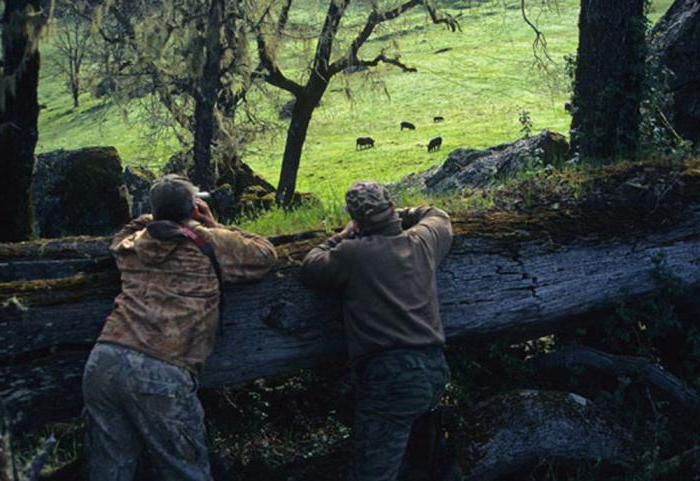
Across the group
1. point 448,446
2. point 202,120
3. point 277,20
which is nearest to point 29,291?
point 448,446

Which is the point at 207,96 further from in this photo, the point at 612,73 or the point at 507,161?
the point at 612,73

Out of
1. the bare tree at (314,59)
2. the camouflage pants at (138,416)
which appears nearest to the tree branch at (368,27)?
the bare tree at (314,59)

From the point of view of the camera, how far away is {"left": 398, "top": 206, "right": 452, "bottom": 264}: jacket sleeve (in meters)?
6.24

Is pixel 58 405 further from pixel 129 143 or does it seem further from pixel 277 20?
pixel 129 143

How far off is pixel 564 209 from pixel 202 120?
12.4m

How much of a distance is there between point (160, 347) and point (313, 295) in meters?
1.65

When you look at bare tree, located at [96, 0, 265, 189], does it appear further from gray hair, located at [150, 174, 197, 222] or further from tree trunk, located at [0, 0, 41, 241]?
gray hair, located at [150, 174, 197, 222]

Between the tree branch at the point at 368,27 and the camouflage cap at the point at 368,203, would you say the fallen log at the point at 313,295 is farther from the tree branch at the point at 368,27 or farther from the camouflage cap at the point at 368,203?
the tree branch at the point at 368,27

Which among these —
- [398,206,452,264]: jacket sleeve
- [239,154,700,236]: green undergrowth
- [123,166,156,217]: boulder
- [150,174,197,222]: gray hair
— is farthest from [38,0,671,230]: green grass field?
[150,174,197,222]: gray hair

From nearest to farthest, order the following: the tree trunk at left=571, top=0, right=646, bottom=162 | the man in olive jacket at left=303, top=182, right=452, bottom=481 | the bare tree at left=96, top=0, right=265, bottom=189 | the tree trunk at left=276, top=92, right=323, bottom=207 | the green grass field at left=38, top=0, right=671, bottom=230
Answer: the man in olive jacket at left=303, top=182, right=452, bottom=481 → the tree trunk at left=571, top=0, right=646, bottom=162 → the bare tree at left=96, top=0, right=265, bottom=189 → the tree trunk at left=276, top=92, right=323, bottom=207 → the green grass field at left=38, top=0, right=671, bottom=230

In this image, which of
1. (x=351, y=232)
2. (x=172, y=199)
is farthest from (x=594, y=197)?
(x=172, y=199)

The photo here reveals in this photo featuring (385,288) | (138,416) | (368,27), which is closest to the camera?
(138,416)

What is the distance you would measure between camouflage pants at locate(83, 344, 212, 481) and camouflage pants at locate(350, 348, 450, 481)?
1.20 meters

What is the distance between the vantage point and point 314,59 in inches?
923
